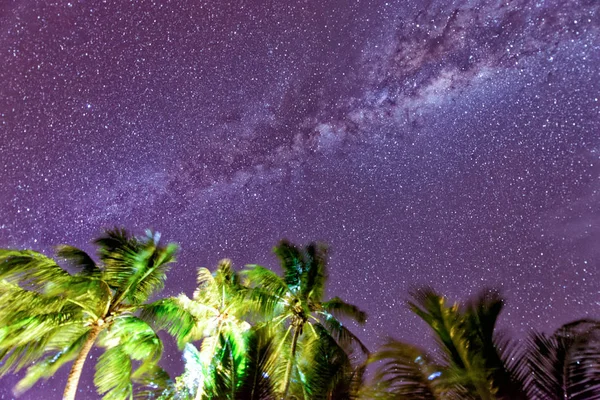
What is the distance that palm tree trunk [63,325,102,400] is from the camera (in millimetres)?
11172

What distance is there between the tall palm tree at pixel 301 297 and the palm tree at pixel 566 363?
9.01 meters

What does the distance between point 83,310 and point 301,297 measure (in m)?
7.28

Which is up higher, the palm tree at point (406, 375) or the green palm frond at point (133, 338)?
the green palm frond at point (133, 338)

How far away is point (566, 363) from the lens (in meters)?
6.48

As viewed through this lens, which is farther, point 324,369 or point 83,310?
point 83,310

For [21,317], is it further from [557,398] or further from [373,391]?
[557,398]

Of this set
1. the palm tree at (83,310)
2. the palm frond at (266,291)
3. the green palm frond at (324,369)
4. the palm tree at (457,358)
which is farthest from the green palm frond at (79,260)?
the palm tree at (457,358)

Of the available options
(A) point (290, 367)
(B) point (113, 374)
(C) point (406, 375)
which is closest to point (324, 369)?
(A) point (290, 367)

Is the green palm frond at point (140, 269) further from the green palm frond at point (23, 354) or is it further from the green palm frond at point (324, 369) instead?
the green palm frond at point (324, 369)

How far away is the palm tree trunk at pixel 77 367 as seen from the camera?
11.2 metres

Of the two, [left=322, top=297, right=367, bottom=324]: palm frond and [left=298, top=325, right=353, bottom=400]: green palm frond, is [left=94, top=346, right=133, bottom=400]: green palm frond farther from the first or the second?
[left=322, top=297, right=367, bottom=324]: palm frond

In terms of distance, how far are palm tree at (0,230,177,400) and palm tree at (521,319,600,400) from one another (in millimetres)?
10450

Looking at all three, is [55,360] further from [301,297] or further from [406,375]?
[406,375]

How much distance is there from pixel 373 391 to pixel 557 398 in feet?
9.46
